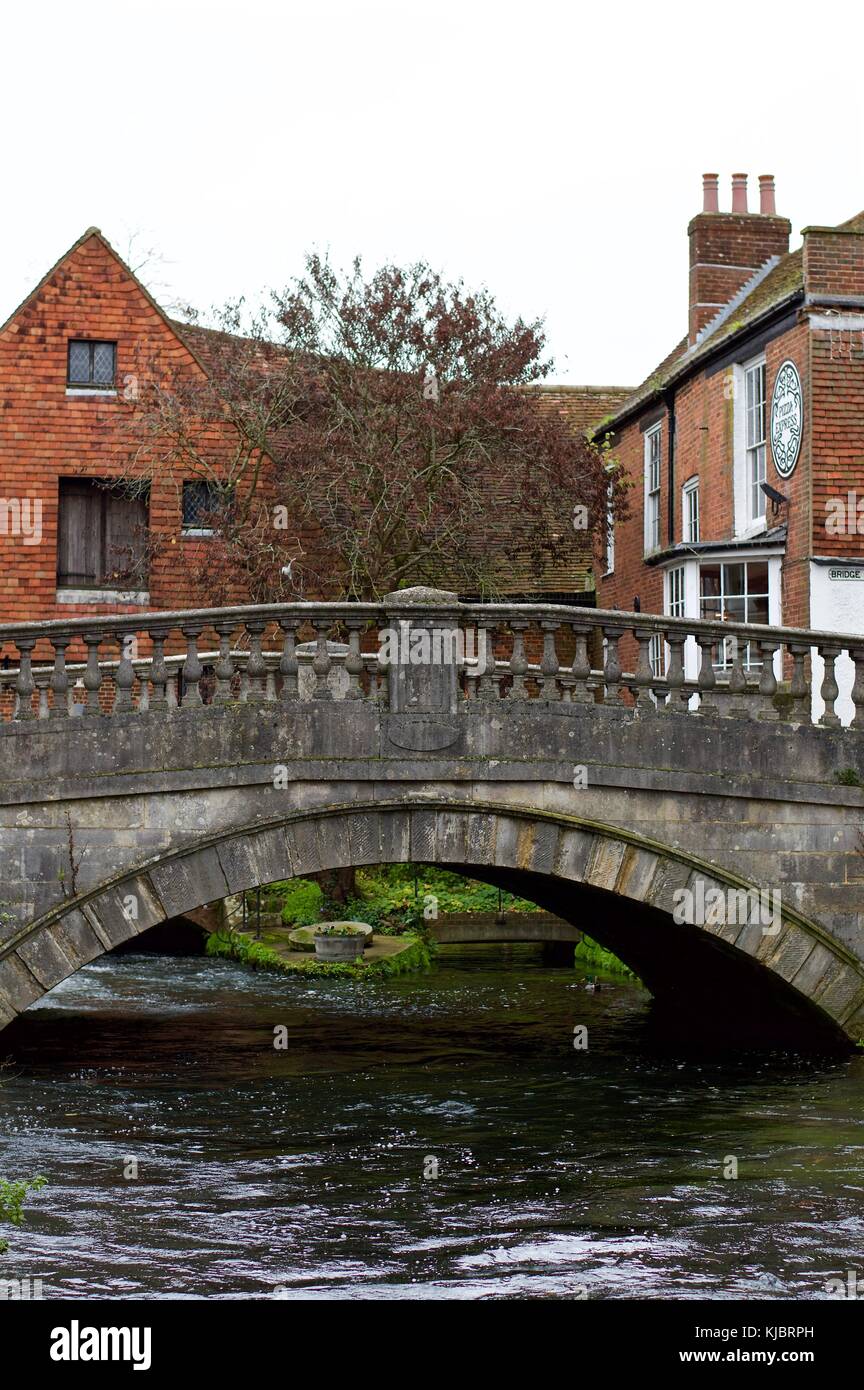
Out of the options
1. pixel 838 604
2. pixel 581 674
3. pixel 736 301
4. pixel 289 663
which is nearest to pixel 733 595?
pixel 838 604

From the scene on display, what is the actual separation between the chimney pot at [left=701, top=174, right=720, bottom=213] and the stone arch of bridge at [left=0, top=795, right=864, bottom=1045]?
13050mm

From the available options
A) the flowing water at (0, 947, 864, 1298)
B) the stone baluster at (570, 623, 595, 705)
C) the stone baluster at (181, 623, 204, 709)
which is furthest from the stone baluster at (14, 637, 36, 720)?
the stone baluster at (570, 623, 595, 705)

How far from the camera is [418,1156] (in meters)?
12.6

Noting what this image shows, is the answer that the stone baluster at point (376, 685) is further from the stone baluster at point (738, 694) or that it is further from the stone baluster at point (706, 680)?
the stone baluster at point (738, 694)

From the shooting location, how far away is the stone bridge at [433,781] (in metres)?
12.7

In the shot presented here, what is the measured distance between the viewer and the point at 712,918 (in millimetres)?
13820

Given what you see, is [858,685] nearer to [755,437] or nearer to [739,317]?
[755,437]

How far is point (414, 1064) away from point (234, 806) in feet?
Answer: 14.9

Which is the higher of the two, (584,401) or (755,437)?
(584,401)

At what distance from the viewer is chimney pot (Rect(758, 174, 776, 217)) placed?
2450 cm

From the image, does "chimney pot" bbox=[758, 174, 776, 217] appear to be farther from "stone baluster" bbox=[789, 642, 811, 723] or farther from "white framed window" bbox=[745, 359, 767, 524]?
"stone baluster" bbox=[789, 642, 811, 723]

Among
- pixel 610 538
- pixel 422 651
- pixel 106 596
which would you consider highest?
pixel 610 538

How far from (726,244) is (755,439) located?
5252 mm
